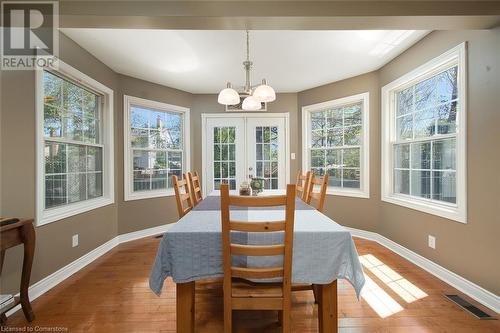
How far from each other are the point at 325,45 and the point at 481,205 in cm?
218

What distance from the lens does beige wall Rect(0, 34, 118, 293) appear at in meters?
1.88

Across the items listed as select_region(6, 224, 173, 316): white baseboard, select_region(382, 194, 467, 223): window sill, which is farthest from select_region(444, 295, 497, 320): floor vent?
select_region(6, 224, 173, 316): white baseboard

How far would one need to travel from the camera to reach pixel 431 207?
8.24 feet

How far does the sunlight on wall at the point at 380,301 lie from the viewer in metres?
1.87

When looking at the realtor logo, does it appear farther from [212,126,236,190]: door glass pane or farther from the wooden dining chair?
[212,126,236,190]: door glass pane

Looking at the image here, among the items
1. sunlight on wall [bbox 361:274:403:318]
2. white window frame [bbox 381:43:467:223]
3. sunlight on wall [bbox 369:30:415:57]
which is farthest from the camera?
sunlight on wall [bbox 369:30:415:57]

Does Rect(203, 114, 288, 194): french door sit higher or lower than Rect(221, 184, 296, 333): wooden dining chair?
higher

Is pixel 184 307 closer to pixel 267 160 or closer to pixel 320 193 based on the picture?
pixel 320 193

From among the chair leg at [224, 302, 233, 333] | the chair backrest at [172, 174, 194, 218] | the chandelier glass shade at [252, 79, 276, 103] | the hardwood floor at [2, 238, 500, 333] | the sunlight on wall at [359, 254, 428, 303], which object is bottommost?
the hardwood floor at [2, 238, 500, 333]

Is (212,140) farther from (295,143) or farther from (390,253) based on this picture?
(390,253)

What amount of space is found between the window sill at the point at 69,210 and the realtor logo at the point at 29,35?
4.36 feet

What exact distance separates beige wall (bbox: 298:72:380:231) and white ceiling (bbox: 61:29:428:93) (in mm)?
174

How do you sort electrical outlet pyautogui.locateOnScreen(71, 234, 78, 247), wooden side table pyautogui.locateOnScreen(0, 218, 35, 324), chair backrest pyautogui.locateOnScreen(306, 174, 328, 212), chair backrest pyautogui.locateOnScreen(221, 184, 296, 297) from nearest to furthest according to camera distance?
chair backrest pyautogui.locateOnScreen(221, 184, 296, 297), wooden side table pyautogui.locateOnScreen(0, 218, 35, 324), chair backrest pyautogui.locateOnScreen(306, 174, 328, 212), electrical outlet pyautogui.locateOnScreen(71, 234, 78, 247)

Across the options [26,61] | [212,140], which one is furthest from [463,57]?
[26,61]
